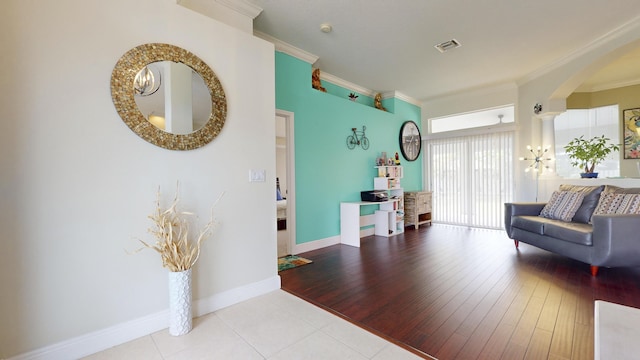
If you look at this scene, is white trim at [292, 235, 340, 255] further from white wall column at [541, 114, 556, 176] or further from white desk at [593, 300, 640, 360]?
white wall column at [541, 114, 556, 176]

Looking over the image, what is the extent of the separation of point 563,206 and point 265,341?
3997 millimetres

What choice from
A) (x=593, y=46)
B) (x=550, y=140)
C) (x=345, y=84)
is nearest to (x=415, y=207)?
(x=550, y=140)

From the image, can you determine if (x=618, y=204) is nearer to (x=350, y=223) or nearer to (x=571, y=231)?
(x=571, y=231)

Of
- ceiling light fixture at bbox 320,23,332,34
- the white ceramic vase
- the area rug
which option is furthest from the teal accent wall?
the white ceramic vase

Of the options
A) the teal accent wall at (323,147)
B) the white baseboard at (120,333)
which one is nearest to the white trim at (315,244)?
the teal accent wall at (323,147)

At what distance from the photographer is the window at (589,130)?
16.4 feet

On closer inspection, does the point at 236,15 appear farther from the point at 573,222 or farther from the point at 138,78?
the point at 573,222

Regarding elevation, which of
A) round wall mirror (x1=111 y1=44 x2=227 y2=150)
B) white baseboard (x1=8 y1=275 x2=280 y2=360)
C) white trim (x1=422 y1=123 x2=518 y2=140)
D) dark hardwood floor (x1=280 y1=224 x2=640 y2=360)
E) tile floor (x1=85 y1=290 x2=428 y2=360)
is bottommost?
tile floor (x1=85 y1=290 x2=428 y2=360)

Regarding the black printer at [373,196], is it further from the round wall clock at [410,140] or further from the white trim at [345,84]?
the white trim at [345,84]

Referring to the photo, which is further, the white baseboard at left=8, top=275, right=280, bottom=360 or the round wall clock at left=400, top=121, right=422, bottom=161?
the round wall clock at left=400, top=121, right=422, bottom=161

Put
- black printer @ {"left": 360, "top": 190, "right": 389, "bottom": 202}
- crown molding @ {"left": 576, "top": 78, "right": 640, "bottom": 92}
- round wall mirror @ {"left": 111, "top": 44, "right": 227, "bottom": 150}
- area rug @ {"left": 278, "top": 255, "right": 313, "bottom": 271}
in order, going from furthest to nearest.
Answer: crown molding @ {"left": 576, "top": 78, "right": 640, "bottom": 92} → black printer @ {"left": 360, "top": 190, "right": 389, "bottom": 202} → area rug @ {"left": 278, "top": 255, "right": 313, "bottom": 271} → round wall mirror @ {"left": 111, "top": 44, "right": 227, "bottom": 150}

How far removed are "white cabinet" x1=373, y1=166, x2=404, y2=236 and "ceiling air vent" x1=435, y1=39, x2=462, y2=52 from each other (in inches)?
84.9

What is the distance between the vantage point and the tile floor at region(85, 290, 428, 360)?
1.62 metres

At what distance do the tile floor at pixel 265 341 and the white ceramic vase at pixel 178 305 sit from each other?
2.2 inches
